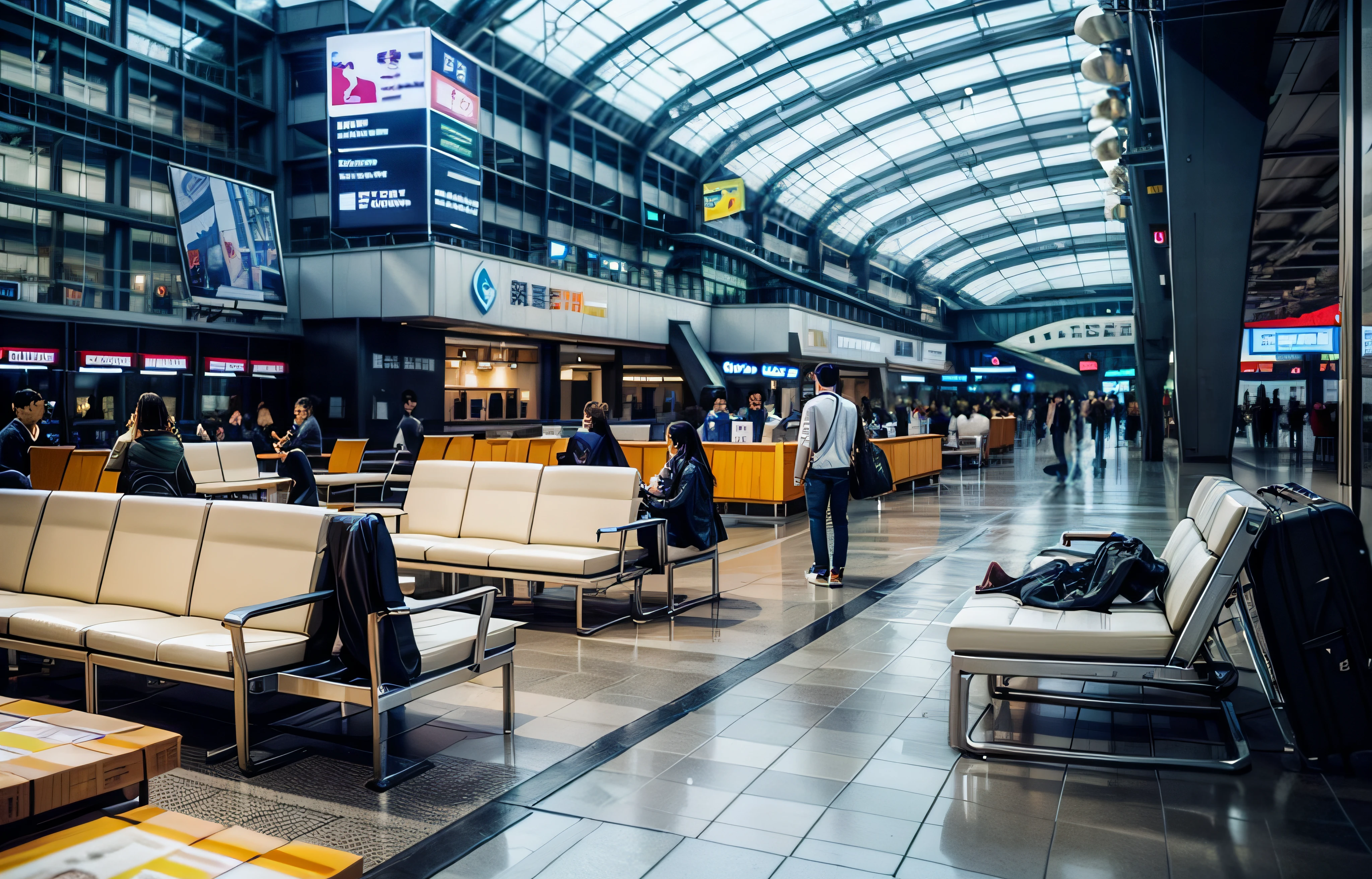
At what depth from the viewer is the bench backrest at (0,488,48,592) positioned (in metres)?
5.20

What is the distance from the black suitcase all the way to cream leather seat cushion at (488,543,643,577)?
3.76 meters

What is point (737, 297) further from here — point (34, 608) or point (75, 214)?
point (34, 608)

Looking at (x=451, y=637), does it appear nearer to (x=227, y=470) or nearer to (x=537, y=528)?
(x=537, y=528)

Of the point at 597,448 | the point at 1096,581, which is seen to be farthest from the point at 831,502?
the point at 1096,581

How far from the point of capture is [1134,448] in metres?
33.7

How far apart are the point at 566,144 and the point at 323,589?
95.4ft

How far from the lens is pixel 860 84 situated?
32.3 m

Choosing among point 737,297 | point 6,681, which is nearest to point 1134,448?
point 737,297

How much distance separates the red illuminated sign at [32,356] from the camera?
17.2 m

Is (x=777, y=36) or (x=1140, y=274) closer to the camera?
(x=1140, y=274)

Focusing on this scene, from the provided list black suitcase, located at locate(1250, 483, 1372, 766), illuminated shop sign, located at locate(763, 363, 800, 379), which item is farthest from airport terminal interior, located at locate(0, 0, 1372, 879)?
illuminated shop sign, located at locate(763, 363, 800, 379)

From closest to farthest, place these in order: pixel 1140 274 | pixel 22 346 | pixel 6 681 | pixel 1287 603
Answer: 1. pixel 1287 603
2. pixel 6 681
3. pixel 22 346
4. pixel 1140 274

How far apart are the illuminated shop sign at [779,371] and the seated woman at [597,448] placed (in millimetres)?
28016

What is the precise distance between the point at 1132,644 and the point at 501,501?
4413 mm
